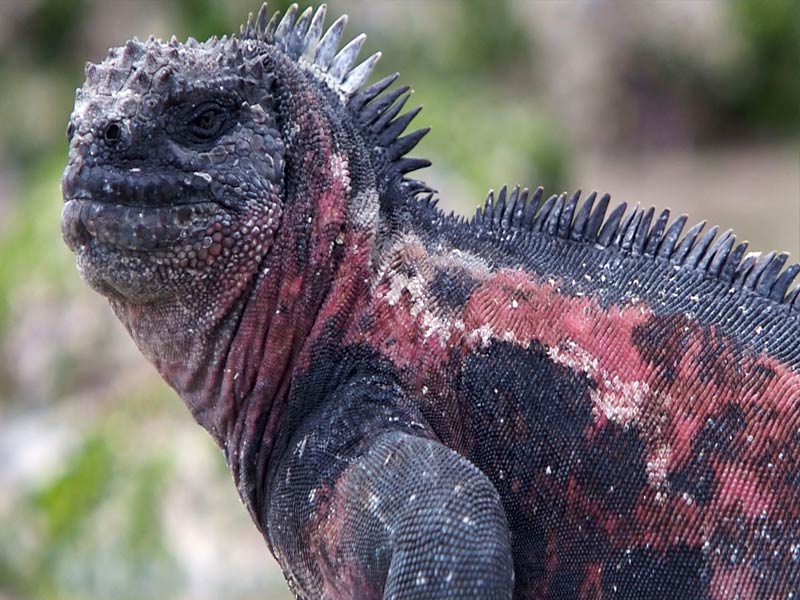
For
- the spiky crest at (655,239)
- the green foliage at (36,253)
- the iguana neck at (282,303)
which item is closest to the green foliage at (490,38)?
the green foliage at (36,253)

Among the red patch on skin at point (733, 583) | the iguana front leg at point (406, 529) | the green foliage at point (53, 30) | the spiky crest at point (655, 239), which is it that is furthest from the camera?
the green foliage at point (53, 30)

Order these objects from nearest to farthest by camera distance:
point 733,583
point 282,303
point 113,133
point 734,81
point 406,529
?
point 406,529, point 733,583, point 113,133, point 282,303, point 734,81

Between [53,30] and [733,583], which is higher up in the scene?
[53,30]

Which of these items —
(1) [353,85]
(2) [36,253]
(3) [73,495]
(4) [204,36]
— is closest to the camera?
(1) [353,85]

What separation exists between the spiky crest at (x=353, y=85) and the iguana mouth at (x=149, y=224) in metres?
0.58

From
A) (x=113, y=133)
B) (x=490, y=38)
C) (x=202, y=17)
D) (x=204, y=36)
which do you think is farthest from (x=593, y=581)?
(x=490, y=38)

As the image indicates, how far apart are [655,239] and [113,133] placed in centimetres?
155

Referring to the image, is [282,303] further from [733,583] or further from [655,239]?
[733,583]

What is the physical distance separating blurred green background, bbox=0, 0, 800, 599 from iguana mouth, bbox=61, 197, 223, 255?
5825mm

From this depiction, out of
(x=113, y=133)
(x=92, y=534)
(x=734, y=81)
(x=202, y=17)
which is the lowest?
(x=92, y=534)

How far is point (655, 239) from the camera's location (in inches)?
134

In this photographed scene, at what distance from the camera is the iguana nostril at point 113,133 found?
3088 millimetres

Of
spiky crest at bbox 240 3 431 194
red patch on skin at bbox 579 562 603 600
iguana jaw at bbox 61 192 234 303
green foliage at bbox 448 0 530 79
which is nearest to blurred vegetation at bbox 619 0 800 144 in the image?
green foliage at bbox 448 0 530 79

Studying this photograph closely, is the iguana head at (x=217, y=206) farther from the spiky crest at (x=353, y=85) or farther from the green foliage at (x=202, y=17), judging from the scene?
the green foliage at (x=202, y=17)
